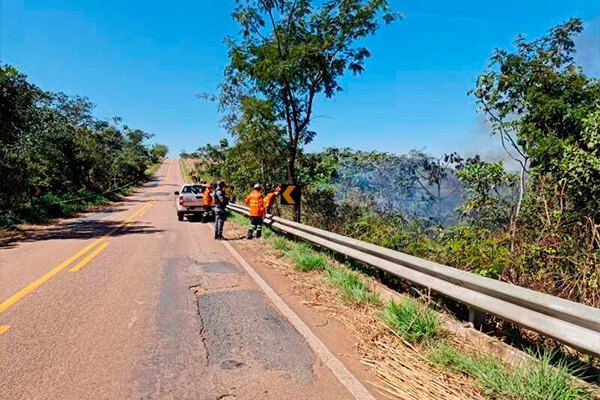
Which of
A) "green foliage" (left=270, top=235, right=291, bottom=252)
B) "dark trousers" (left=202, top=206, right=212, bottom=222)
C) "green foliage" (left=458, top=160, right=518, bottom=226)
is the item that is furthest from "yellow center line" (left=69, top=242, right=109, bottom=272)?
"green foliage" (left=458, top=160, right=518, bottom=226)

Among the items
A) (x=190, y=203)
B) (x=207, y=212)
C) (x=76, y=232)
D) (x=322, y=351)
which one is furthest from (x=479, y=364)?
(x=190, y=203)

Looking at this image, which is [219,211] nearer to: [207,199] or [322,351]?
[207,199]

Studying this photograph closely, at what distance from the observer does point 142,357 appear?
3492 millimetres

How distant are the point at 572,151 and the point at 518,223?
1.41m

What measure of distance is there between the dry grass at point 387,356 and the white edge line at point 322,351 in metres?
0.17

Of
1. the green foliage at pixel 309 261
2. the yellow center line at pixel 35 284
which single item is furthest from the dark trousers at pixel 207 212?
the green foliage at pixel 309 261

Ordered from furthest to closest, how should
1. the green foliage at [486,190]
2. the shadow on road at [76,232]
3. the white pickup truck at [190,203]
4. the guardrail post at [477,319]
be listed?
1. the white pickup truck at [190,203]
2. the shadow on road at [76,232]
3. the green foliage at [486,190]
4. the guardrail post at [477,319]

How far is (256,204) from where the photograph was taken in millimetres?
10664

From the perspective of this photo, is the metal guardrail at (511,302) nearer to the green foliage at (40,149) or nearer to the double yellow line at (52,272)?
the double yellow line at (52,272)

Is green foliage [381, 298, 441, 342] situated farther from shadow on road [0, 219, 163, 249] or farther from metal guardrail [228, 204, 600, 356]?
shadow on road [0, 219, 163, 249]

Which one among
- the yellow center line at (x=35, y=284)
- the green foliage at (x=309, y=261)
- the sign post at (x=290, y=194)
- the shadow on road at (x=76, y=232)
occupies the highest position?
the sign post at (x=290, y=194)

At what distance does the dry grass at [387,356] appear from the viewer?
2941 mm

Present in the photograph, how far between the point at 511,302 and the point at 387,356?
122 cm

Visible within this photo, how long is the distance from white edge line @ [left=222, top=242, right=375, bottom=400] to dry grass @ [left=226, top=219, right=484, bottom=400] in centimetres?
17
